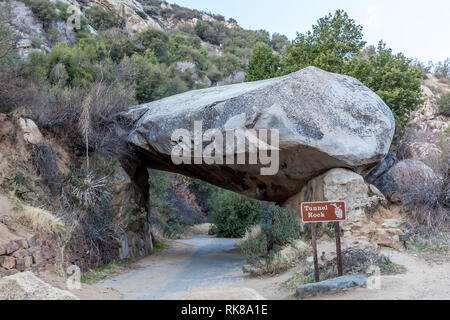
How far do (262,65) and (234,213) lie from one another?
26.2ft

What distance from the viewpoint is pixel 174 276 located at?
845cm

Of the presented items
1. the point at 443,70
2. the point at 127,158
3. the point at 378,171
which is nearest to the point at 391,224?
the point at 378,171

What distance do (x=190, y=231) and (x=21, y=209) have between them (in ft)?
58.4

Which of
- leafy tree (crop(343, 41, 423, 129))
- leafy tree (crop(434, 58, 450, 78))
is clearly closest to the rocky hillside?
leafy tree (crop(343, 41, 423, 129))

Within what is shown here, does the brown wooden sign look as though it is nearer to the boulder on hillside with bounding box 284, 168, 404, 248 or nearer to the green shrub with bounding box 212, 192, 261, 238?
the boulder on hillside with bounding box 284, 168, 404, 248

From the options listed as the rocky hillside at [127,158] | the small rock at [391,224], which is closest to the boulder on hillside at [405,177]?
the rocky hillside at [127,158]

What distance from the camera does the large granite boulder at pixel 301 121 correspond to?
8.74 m

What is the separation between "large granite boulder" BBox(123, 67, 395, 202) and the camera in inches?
344

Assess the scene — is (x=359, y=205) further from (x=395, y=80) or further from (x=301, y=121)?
(x=395, y=80)

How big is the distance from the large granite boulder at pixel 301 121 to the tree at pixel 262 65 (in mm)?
9720

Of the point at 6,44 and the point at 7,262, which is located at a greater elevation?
the point at 6,44

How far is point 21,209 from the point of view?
6898 mm

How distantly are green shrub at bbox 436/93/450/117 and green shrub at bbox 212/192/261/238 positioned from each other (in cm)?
1559
